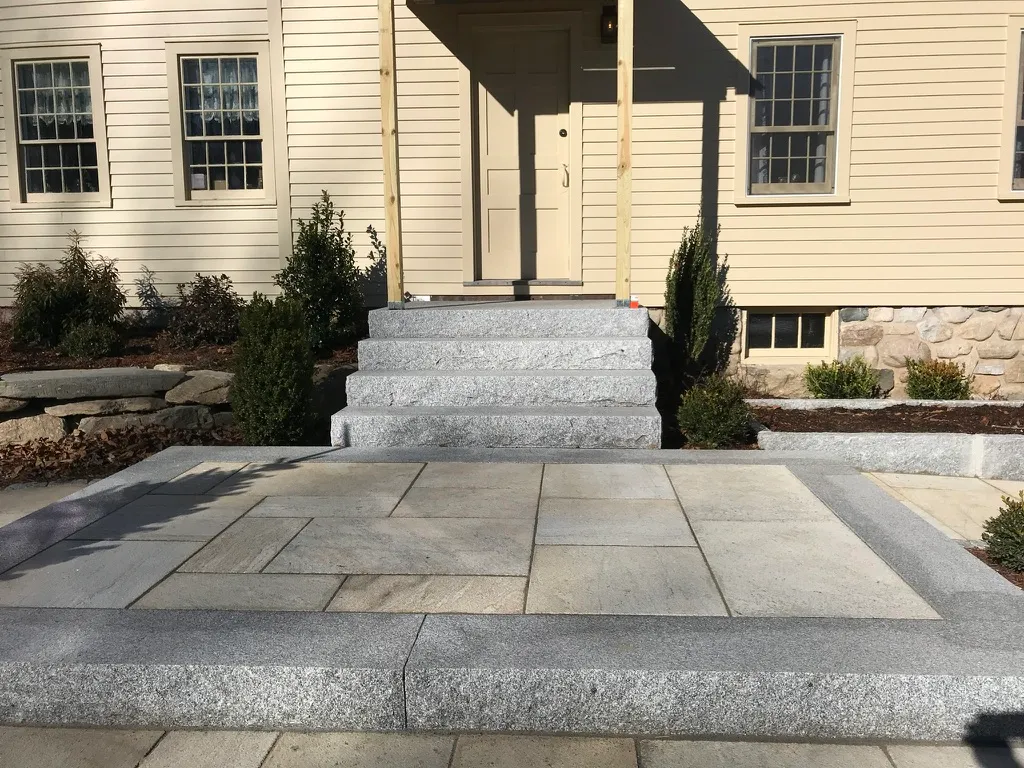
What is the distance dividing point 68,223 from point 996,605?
8928 millimetres

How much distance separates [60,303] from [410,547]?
18.8ft

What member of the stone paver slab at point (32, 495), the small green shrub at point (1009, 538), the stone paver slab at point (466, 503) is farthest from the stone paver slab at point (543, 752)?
the stone paver slab at point (32, 495)

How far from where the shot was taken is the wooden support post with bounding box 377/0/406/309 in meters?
6.79

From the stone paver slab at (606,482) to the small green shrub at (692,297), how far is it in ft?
9.17

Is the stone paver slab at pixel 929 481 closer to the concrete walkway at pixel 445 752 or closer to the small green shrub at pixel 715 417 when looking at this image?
the small green shrub at pixel 715 417

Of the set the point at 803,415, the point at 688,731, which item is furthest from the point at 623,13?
the point at 688,731

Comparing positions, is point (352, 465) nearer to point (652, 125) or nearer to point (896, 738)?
point (896, 738)

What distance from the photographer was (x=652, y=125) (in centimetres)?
809

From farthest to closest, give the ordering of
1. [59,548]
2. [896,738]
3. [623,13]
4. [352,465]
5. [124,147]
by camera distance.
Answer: [124,147] < [623,13] < [352,465] < [59,548] < [896,738]

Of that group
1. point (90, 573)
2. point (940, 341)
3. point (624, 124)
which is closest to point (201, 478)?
point (90, 573)

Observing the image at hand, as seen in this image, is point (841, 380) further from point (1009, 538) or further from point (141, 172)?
point (141, 172)

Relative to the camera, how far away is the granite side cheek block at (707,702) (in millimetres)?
2566

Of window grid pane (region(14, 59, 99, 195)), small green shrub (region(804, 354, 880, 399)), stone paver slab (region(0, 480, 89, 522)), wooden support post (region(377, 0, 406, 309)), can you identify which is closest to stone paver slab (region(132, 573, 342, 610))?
stone paver slab (region(0, 480, 89, 522))

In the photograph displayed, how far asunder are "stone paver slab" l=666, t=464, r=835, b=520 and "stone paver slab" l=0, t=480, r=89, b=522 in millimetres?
3851
